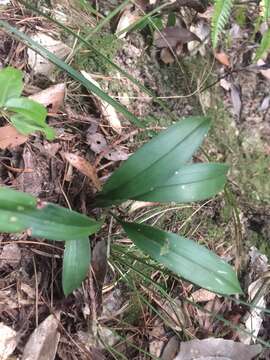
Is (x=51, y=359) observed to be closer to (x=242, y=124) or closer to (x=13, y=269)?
(x=13, y=269)

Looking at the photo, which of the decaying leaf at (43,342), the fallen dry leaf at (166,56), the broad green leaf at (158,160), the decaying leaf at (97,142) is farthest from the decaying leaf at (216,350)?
the fallen dry leaf at (166,56)

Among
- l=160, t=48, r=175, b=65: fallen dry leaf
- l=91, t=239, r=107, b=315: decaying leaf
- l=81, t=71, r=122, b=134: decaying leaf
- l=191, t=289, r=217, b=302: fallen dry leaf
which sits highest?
l=160, t=48, r=175, b=65: fallen dry leaf

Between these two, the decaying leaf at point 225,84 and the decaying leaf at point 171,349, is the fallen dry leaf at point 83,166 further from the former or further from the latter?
the decaying leaf at point 225,84

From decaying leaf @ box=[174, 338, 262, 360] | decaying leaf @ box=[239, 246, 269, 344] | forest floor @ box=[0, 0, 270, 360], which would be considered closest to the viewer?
forest floor @ box=[0, 0, 270, 360]

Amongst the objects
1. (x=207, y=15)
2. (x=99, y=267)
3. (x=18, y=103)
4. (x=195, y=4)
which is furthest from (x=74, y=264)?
(x=207, y=15)

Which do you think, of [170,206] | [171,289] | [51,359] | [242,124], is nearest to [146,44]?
[242,124]

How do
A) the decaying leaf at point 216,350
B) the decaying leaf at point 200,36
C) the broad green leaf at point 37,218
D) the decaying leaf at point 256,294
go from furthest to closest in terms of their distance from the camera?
1. the decaying leaf at point 200,36
2. the decaying leaf at point 256,294
3. the decaying leaf at point 216,350
4. the broad green leaf at point 37,218

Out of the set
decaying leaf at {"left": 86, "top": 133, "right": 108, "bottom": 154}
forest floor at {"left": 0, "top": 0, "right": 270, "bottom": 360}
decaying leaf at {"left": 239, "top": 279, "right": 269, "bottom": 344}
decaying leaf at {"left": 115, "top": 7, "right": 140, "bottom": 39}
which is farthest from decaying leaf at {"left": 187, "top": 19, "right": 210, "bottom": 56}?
decaying leaf at {"left": 239, "top": 279, "right": 269, "bottom": 344}

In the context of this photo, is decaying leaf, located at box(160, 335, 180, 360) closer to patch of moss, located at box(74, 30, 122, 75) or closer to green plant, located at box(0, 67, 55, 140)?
green plant, located at box(0, 67, 55, 140)

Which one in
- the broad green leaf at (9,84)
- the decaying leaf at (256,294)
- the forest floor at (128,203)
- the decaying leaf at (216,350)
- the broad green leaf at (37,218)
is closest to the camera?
the broad green leaf at (37,218)
